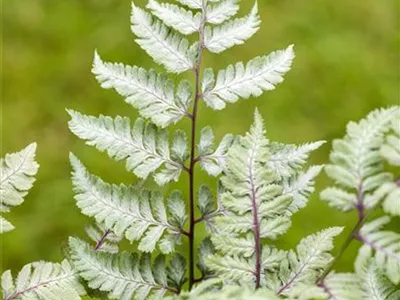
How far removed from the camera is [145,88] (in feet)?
3.34

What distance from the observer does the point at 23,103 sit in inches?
127

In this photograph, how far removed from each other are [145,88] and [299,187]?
259mm

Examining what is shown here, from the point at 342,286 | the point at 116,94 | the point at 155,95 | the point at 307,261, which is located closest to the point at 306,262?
the point at 307,261

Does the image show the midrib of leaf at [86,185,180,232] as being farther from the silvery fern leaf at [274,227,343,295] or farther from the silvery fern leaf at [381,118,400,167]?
the silvery fern leaf at [381,118,400,167]

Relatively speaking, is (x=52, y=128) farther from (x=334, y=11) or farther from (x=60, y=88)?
(x=334, y=11)

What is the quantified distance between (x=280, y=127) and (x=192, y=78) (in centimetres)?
44

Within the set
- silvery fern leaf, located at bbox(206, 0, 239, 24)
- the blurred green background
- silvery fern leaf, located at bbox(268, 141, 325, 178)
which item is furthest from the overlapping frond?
the blurred green background

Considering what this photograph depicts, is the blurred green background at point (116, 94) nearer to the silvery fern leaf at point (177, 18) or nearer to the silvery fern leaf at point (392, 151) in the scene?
the silvery fern leaf at point (177, 18)

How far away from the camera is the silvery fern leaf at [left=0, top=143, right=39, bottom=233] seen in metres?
1.03

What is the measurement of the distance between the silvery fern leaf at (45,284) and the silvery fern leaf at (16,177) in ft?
0.31

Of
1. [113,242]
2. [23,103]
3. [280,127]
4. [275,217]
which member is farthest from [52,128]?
[275,217]

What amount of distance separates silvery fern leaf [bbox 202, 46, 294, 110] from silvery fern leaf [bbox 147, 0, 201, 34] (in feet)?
0.23

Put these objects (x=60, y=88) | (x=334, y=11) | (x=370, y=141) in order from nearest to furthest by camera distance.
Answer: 1. (x=370, y=141)
2. (x=60, y=88)
3. (x=334, y=11)

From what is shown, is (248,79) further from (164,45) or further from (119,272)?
(119,272)
